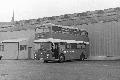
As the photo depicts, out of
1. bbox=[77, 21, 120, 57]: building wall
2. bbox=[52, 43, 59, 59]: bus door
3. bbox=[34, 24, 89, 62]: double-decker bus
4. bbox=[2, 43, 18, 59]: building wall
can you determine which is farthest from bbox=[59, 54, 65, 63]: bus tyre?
bbox=[2, 43, 18, 59]: building wall

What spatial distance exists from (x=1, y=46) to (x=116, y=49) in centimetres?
1866

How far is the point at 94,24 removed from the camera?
3969cm

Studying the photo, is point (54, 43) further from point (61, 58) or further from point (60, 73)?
point (60, 73)

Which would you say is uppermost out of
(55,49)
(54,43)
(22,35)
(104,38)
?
(22,35)

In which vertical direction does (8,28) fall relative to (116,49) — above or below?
above

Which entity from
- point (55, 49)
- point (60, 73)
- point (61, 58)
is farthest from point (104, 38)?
point (60, 73)

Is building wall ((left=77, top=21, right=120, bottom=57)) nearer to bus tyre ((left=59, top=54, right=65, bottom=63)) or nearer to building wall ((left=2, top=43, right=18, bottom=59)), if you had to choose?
bus tyre ((left=59, top=54, right=65, bottom=63))

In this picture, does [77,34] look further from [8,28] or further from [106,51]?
[8,28]

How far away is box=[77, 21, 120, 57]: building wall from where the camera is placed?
37.2 m

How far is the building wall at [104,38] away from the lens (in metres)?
37.2

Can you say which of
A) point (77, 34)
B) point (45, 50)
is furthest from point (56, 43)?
point (77, 34)

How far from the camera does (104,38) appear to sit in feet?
126

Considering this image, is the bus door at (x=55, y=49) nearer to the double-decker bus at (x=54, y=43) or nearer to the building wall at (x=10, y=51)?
the double-decker bus at (x=54, y=43)

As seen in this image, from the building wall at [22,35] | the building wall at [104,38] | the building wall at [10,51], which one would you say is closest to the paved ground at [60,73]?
the building wall at [104,38]
